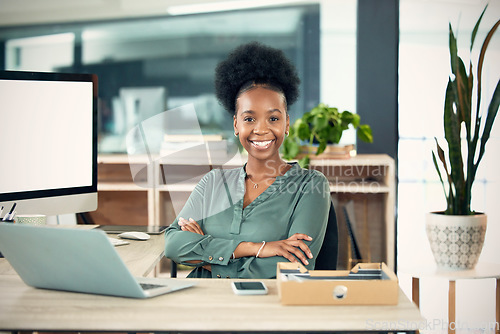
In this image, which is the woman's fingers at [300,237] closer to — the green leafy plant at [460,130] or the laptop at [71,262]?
the laptop at [71,262]

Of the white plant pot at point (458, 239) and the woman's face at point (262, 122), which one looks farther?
the white plant pot at point (458, 239)

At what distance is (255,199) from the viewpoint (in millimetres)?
2012

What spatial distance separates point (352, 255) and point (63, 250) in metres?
2.74

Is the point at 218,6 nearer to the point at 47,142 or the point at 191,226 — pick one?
the point at 47,142

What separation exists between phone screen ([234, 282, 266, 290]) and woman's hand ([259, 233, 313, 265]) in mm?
366

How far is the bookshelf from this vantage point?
3.60 meters

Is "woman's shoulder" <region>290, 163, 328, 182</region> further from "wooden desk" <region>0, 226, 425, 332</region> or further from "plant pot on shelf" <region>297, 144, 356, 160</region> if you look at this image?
"plant pot on shelf" <region>297, 144, 356, 160</region>

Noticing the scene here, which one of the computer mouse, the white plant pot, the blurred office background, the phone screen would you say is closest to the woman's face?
the computer mouse

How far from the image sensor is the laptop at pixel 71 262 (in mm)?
1208

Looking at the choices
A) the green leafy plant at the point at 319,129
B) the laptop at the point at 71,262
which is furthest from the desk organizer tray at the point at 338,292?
the green leafy plant at the point at 319,129

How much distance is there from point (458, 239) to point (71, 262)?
5.67ft

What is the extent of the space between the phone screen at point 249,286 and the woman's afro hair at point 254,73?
84 cm

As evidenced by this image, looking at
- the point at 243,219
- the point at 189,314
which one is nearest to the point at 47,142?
the point at 243,219

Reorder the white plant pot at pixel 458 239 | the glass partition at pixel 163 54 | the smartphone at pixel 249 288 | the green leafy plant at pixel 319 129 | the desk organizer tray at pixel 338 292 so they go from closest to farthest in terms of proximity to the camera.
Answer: the desk organizer tray at pixel 338 292 → the smartphone at pixel 249 288 → the white plant pot at pixel 458 239 → the green leafy plant at pixel 319 129 → the glass partition at pixel 163 54
